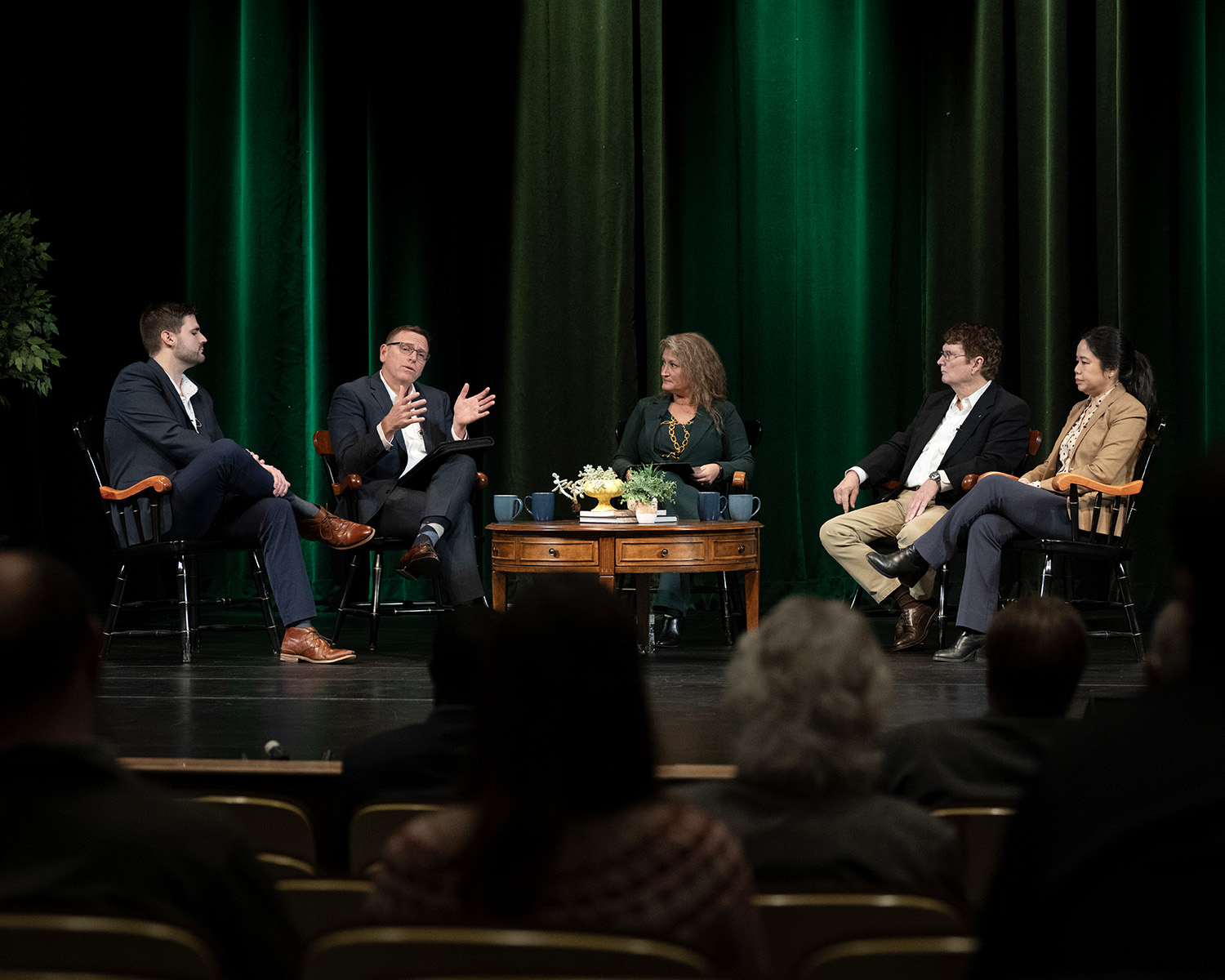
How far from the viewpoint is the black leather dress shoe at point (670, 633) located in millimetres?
4918

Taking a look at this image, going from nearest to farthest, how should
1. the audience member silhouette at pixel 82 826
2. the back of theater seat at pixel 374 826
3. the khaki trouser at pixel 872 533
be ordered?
the audience member silhouette at pixel 82 826 < the back of theater seat at pixel 374 826 < the khaki trouser at pixel 872 533

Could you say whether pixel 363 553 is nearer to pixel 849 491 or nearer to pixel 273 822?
pixel 849 491

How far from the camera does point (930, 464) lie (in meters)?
5.12

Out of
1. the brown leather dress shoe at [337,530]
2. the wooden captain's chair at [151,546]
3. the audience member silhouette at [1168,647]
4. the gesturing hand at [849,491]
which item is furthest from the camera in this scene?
the gesturing hand at [849,491]

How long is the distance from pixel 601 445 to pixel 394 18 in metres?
2.35

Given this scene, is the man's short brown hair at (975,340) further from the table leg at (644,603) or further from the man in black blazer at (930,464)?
the table leg at (644,603)

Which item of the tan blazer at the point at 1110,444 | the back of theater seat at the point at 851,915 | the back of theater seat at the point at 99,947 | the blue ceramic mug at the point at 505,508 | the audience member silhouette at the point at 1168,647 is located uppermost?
the tan blazer at the point at 1110,444

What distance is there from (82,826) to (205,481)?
3607 mm

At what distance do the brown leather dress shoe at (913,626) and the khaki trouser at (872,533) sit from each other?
0.15 metres

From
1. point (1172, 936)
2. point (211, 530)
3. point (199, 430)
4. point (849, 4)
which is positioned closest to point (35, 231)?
point (199, 430)

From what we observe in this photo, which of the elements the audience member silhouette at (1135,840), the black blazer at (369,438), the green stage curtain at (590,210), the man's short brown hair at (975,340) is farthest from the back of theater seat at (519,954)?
the green stage curtain at (590,210)

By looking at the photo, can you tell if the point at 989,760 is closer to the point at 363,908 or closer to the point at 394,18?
the point at 363,908

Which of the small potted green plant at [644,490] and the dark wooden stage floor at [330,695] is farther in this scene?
the small potted green plant at [644,490]

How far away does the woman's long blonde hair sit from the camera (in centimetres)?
531
